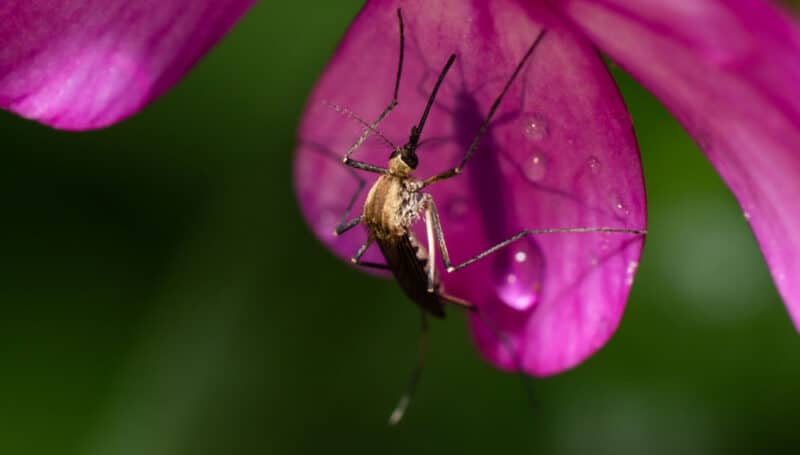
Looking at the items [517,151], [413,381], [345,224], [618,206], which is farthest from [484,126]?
[413,381]

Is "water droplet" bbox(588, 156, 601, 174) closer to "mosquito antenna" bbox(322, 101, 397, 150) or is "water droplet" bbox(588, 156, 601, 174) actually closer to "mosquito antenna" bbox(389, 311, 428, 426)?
"mosquito antenna" bbox(322, 101, 397, 150)

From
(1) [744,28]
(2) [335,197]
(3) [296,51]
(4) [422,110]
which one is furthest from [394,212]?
(1) [744,28]

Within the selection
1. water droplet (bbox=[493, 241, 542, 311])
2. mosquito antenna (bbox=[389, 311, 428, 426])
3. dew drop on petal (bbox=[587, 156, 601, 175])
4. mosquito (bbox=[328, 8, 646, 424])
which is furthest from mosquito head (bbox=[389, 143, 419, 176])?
mosquito antenna (bbox=[389, 311, 428, 426])

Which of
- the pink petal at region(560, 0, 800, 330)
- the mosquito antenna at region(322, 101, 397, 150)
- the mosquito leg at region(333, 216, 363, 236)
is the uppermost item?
the pink petal at region(560, 0, 800, 330)

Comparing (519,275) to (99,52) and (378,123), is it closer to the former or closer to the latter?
(378,123)

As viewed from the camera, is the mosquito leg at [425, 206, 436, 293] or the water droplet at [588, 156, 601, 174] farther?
A: the mosquito leg at [425, 206, 436, 293]

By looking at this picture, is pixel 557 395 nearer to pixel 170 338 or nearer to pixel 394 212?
pixel 394 212

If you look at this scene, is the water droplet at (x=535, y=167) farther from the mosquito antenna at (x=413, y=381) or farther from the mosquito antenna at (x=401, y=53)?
the mosquito antenna at (x=413, y=381)
